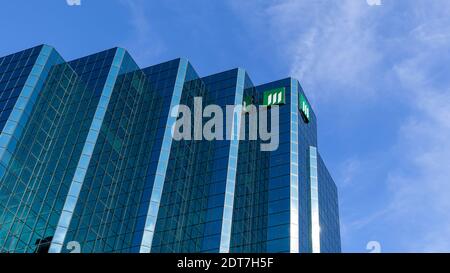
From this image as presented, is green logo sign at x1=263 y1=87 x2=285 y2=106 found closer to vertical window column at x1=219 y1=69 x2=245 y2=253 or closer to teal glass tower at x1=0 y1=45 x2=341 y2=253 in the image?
teal glass tower at x1=0 y1=45 x2=341 y2=253

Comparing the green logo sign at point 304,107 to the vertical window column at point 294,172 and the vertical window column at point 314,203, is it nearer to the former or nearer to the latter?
the vertical window column at point 294,172

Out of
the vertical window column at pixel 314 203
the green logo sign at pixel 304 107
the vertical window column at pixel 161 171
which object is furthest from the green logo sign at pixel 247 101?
the vertical window column at pixel 314 203

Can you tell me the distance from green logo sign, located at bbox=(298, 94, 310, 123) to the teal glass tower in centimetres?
27

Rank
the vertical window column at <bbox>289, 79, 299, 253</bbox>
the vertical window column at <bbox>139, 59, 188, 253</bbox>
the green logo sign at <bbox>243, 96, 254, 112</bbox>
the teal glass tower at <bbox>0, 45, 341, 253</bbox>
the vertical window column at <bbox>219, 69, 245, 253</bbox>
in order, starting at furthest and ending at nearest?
1. the green logo sign at <bbox>243, 96, 254, 112</bbox>
2. the vertical window column at <bbox>219, 69, 245, 253</bbox>
3. the vertical window column at <bbox>289, 79, 299, 253</bbox>
4. the vertical window column at <bbox>139, 59, 188, 253</bbox>
5. the teal glass tower at <bbox>0, 45, 341, 253</bbox>

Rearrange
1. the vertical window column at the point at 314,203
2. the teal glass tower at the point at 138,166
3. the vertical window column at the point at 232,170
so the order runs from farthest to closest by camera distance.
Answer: the vertical window column at the point at 314,203, the vertical window column at the point at 232,170, the teal glass tower at the point at 138,166

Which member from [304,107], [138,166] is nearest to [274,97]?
[304,107]

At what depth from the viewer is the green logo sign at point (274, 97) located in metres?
83.2

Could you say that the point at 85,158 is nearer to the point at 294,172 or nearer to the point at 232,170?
the point at 232,170

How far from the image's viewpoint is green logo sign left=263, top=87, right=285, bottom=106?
83231 millimetres

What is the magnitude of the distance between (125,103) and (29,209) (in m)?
24.6

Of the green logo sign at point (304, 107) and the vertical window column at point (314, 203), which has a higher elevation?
the green logo sign at point (304, 107)

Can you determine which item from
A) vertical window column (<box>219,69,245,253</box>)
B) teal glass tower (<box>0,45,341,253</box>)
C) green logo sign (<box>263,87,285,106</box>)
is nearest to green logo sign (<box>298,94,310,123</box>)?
teal glass tower (<box>0,45,341,253</box>)

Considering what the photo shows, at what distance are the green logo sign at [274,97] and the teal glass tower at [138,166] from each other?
0.21m
